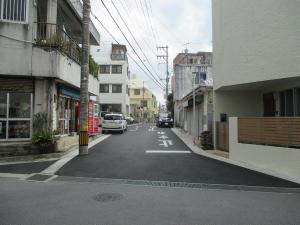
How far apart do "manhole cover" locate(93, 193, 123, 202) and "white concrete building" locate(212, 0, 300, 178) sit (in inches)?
228

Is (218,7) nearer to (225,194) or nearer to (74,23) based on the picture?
(74,23)

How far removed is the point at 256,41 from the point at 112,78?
36.3 m

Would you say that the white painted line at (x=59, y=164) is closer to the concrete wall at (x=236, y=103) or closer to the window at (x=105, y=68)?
the concrete wall at (x=236, y=103)

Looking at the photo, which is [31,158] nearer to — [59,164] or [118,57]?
[59,164]

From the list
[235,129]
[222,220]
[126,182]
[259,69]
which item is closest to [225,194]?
[222,220]

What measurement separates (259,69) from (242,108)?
4.12 m

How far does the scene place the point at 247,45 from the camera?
12211 mm

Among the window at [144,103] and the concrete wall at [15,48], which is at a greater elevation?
the window at [144,103]

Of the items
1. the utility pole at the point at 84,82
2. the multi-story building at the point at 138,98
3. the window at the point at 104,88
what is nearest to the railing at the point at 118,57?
the window at the point at 104,88

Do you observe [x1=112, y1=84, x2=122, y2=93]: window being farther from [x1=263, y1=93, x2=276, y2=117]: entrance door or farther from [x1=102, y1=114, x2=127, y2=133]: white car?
[x1=263, y1=93, x2=276, y2=117]: entrance door

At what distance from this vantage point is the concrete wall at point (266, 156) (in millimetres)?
9344

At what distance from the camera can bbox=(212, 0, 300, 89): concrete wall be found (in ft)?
34.0

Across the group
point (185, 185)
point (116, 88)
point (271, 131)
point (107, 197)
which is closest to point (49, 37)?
point (107, 197)

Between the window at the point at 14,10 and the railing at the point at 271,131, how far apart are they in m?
10.1
